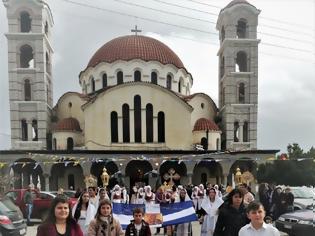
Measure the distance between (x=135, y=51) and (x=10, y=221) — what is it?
113 feet

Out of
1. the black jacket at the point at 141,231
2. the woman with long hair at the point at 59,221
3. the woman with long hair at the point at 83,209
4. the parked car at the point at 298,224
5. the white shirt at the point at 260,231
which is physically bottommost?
the parked car at the point at 298,224

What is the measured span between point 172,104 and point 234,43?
29.1 ft

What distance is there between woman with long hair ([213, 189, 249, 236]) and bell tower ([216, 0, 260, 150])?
34801 millimetres

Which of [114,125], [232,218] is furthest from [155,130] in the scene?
[232,218]

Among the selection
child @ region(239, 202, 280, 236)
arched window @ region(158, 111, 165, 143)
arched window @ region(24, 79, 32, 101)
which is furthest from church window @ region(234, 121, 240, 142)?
child @ region(239, 202, 280, 236)

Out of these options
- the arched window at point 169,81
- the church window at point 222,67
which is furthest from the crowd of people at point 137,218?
the church window at point 222,67

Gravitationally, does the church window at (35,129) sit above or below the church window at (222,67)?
below

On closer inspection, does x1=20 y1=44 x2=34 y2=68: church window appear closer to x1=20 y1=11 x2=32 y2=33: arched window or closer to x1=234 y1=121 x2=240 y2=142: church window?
x1=20 y1=11 x2=32 y2=33: arched window

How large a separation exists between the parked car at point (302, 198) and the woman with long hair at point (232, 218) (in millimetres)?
10759

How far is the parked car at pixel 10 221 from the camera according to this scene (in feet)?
36.7

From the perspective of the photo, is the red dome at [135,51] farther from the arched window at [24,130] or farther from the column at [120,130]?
the arched window at [24,130]

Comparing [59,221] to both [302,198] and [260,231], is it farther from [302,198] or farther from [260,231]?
[302,198]

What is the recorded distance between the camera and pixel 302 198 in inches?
649

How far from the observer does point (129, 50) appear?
147 feet
